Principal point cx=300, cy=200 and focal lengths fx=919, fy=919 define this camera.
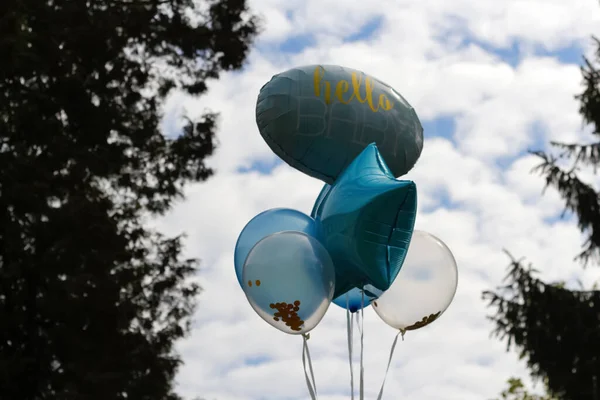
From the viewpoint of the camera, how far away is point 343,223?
4621 millimetres

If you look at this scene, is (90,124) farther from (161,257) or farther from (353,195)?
(353,195)

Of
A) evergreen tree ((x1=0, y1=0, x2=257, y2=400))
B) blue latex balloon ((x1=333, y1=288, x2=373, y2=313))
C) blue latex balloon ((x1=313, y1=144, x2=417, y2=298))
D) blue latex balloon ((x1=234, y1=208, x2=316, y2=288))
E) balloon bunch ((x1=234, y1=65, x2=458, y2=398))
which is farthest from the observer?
evergreen tree ((x1=0, y1=0, x2=257, y2=400))

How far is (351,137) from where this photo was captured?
17.3ft

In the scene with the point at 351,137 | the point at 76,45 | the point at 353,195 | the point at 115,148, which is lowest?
the point at 353,195

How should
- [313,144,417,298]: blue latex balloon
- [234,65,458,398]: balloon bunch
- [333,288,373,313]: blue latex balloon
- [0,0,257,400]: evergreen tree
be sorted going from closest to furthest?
[313,144,417,298]: blue latex balloon, [234,65,458,398]: balloon bunch, [333,288,373,313]: blue latex balloon, [0,0,257,400]: evergreen tree

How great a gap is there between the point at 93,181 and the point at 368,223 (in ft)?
27.2

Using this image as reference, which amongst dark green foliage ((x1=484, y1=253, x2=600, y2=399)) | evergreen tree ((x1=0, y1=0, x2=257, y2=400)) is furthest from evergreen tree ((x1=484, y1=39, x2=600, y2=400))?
evergreen tree ((x1=0, y1=0, x2=257, y2=400))

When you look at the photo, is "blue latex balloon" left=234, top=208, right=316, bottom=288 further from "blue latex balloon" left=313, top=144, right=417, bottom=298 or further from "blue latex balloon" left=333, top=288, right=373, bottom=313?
"blue latex balloon" left=333, top=288, right=373, bottom=313

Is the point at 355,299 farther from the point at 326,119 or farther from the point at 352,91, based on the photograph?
the point at 352,91

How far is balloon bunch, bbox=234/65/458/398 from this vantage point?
455cm

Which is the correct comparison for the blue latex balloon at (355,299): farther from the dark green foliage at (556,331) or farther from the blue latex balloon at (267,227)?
the dark green foliage at (556,331)

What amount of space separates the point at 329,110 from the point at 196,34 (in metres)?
7.92

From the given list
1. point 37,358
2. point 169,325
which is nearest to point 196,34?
point 169,325

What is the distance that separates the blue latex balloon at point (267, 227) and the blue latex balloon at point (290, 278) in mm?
234
